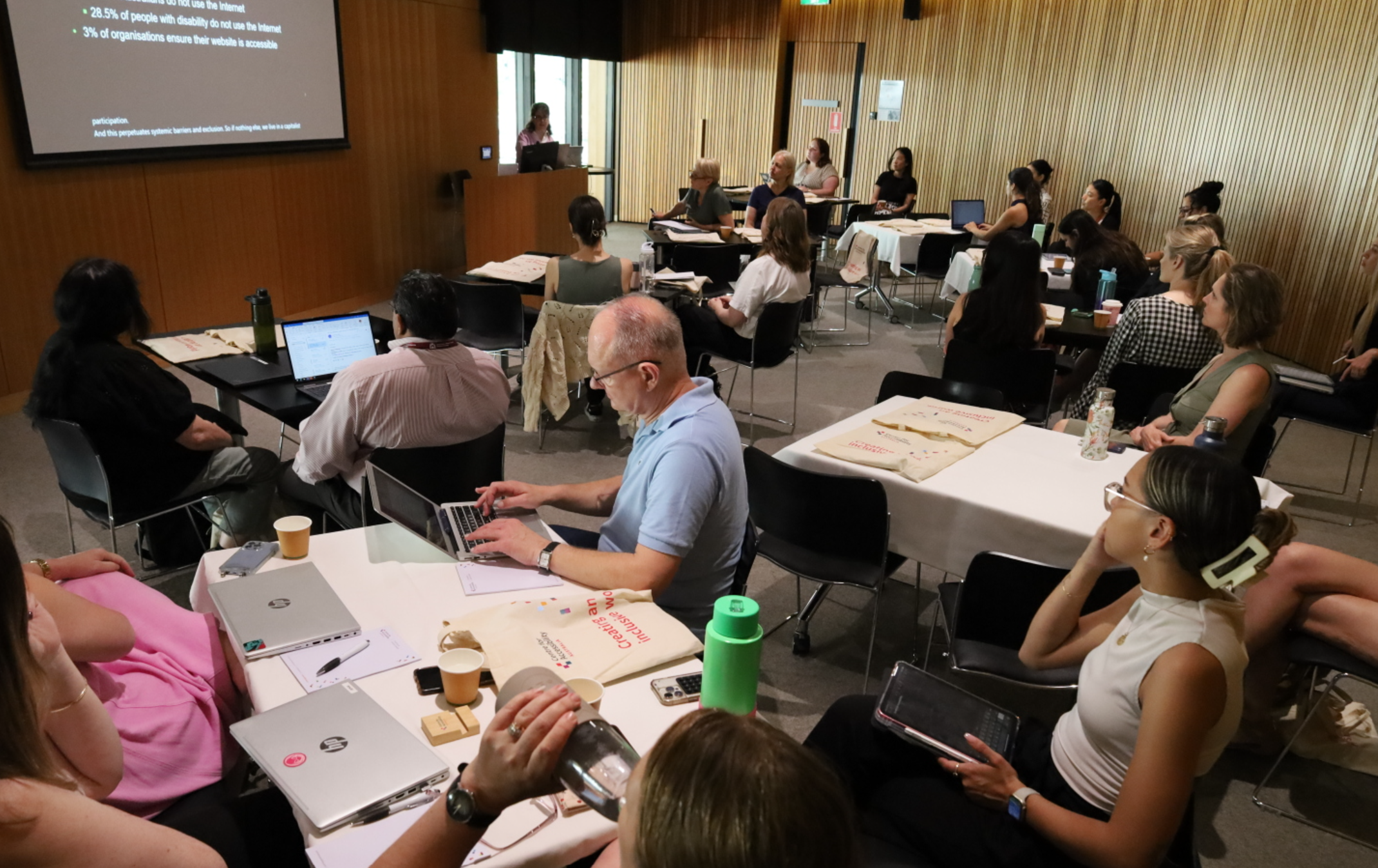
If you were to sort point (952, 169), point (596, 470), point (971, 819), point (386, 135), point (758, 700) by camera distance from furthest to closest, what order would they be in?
1. point (952, 169)
2. point (386, 135)
3. point (596, 470)
4. point (758, 700)
5. point (971, 819)

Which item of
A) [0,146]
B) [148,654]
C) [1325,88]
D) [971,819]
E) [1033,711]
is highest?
[1325,88]

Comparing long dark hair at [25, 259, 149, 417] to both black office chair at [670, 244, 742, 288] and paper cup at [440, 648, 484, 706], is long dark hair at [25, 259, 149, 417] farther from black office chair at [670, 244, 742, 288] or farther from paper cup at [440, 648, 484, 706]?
black office chair at [670, 244, 742, 288]

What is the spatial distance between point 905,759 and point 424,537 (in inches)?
46.6

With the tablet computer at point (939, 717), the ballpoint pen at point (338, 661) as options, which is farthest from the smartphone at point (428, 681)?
the tablet computer at point (939, 717)

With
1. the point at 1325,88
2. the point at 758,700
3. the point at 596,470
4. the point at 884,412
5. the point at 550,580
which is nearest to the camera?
the point at 550,580

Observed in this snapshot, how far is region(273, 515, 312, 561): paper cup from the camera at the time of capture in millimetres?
2092

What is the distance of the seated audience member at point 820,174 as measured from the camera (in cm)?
959

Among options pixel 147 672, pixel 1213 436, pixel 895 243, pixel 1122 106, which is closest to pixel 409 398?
pixel 147 672

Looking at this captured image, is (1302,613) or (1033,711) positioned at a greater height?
(1302,613)

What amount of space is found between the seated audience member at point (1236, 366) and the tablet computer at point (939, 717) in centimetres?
166

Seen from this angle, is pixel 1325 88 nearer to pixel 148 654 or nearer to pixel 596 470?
pixel 596 470

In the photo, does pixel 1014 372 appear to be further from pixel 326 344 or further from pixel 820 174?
pixel 820 174

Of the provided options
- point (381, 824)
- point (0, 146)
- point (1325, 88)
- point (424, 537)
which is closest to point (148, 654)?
point (424, 537)

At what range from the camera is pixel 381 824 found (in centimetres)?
136
